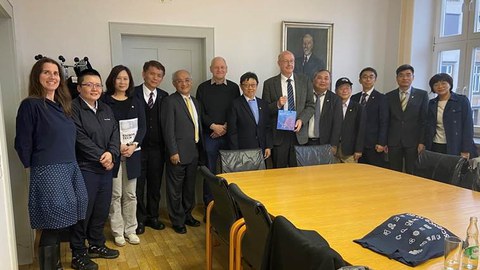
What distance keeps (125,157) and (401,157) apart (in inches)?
112

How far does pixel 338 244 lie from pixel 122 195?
216 cm

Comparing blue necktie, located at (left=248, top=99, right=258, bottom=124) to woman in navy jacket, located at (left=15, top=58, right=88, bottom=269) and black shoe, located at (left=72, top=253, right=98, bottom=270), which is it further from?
black shoe, located at (left=72, top=253, right=98, bottom=270)

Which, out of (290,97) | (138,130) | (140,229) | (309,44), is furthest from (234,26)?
(140,229)

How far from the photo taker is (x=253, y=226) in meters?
1.67

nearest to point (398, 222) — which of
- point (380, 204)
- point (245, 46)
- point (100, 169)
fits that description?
point (380, 204)

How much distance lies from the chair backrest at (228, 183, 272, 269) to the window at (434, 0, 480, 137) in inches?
139

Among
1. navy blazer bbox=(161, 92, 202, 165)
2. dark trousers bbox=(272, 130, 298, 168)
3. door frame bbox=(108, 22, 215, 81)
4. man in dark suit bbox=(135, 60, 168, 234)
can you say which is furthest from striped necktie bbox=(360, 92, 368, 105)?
man in dark suit bbox=(135, 60, 168, 234)

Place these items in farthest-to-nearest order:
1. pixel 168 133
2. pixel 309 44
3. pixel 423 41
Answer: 1. pixel 423 41
2. pixel 309 44
3. pixel 168 133

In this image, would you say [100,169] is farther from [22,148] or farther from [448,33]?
[448,33]

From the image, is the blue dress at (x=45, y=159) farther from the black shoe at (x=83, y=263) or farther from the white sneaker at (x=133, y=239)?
the white sneaker at (x=133, y=239)

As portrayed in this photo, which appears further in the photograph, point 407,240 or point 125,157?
point 125,157

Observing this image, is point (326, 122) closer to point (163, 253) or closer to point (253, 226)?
point (163, 253)

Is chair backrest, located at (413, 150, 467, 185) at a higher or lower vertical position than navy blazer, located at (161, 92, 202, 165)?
lower

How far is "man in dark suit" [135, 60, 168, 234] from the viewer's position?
3301 millimetres
